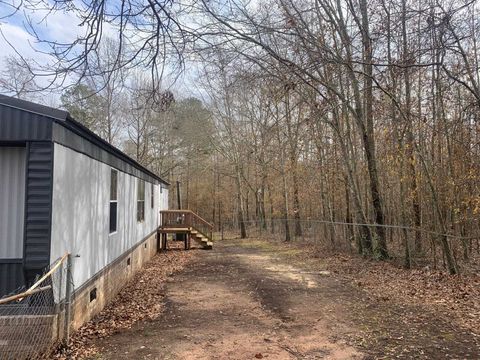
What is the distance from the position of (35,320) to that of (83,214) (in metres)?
1.89

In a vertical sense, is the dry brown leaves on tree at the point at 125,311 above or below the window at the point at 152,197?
below

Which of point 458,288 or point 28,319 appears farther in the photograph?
point 458,288

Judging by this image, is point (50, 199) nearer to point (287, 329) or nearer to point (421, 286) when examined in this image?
point (287, 329)

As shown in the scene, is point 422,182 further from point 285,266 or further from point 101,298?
point 101,298

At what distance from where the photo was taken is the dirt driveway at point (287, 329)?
202 inches

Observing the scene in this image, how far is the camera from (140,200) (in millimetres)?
13531

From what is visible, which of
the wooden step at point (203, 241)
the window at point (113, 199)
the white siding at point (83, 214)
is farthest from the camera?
the wooden step at point (203, 241)

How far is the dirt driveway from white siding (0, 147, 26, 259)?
182 centimetres

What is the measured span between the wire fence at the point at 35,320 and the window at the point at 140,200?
25.5 feet

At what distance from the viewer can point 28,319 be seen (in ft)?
16.7

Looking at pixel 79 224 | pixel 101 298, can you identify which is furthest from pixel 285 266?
pixel 79 224

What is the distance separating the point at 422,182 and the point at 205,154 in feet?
83.3

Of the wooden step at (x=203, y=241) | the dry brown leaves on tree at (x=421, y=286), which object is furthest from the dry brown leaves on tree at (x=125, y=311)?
the wooden step at (x=203, y=241)

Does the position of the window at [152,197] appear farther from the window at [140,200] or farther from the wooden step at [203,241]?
the wooden step at [203,241]
